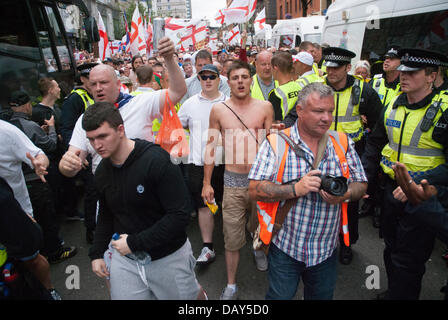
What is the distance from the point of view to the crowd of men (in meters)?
2.04

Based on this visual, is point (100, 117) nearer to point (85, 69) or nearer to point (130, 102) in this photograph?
point (130, 102)

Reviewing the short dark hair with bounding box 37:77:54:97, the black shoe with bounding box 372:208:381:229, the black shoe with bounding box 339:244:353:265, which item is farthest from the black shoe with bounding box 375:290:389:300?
the short dark hair with bounding box 37:77:54:97

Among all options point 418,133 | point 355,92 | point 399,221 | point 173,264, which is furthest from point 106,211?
point 355,92

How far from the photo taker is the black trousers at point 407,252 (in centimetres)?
245

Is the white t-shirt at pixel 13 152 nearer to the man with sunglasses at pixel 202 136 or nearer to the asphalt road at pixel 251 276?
the asphalt road at pixel 251 276

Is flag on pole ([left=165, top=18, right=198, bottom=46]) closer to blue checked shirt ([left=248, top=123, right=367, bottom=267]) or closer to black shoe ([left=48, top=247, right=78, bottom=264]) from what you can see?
black shoe ([left=48, top=247, right=78, bottom=264])

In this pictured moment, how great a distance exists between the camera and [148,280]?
2.11 meters

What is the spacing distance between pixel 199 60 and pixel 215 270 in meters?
3.53

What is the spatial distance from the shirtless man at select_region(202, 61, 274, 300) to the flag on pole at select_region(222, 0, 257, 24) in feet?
16.1

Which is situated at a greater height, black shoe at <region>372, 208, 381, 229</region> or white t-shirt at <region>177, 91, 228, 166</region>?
white t-shirt at <region>177, 91, 228, 166</region>

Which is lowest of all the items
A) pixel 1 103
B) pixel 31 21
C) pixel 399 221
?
pixel 399 221

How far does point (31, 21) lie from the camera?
5.26m

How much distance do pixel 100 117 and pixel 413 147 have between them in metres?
2.38
